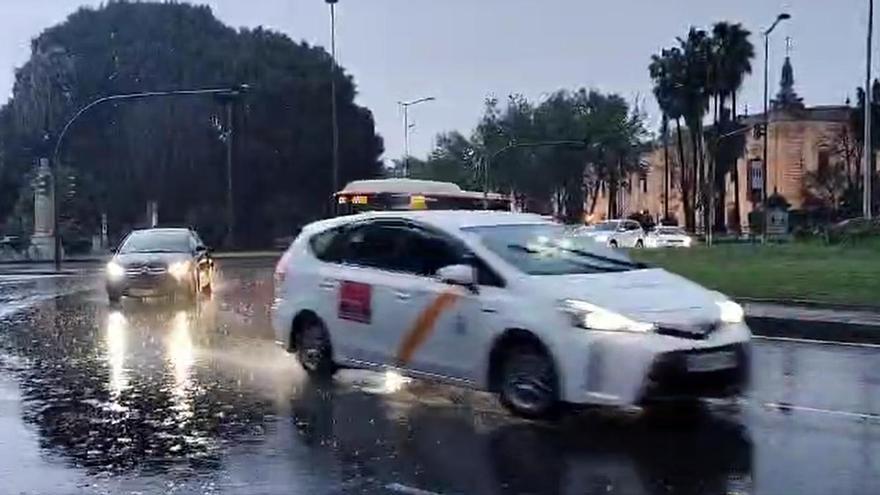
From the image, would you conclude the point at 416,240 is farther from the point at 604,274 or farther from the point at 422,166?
the point at 422,166

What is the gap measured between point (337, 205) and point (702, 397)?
29.0 meters

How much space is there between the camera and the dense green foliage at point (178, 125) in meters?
65.6

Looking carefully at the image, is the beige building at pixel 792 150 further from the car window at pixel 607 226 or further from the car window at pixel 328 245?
the car window at pixel 328 245

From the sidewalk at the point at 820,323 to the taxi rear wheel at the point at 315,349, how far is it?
7279 mm

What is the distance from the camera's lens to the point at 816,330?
54.6 feet

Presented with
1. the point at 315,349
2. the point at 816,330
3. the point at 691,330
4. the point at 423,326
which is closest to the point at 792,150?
the point at 816,330

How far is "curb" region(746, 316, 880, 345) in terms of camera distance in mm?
15922

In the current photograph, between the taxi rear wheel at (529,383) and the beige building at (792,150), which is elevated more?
the beige building at (792,150)

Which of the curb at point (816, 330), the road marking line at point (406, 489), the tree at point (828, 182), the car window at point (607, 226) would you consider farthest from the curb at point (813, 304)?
the tree at point (828, 182)

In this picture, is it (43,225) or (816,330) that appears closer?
(816,330)

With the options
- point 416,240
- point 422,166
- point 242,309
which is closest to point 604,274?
point 416,240

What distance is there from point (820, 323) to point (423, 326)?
27.3ft

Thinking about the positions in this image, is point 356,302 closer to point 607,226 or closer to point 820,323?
point 820,323

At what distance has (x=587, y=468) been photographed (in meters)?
7.85
